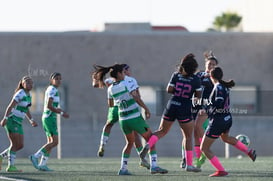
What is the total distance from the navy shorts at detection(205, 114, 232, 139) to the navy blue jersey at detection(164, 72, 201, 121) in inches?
23.7

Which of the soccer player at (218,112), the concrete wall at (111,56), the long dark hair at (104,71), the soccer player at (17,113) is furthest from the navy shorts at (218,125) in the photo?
the concrete wall at (111,56)

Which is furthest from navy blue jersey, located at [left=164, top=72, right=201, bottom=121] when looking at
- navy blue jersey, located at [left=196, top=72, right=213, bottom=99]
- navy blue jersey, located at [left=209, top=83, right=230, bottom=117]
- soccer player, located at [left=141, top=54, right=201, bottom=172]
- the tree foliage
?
the tree foliage

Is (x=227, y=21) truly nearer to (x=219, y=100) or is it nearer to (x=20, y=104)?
(x=20, y=104)

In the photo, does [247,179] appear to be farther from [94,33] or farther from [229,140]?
[94,33]

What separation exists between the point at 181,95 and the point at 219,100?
0.88 m

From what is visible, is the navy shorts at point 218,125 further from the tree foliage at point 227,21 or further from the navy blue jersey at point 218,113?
the tree foliage at point 227,21

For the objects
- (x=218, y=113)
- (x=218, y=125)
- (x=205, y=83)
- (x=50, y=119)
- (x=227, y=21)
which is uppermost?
(x=227, y=21)

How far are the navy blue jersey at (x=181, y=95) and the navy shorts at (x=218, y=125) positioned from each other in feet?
1.97

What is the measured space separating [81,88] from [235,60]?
739cm

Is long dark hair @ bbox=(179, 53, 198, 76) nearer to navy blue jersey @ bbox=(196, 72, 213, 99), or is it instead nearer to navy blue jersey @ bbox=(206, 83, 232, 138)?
navy blue jersey @ bbox=(206, 83, 232, 138)

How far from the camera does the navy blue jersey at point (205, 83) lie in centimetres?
1803

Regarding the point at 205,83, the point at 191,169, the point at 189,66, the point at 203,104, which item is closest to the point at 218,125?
the point at 189,66

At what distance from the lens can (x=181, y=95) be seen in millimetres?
16375

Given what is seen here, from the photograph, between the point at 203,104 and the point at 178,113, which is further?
the point at 203,104
